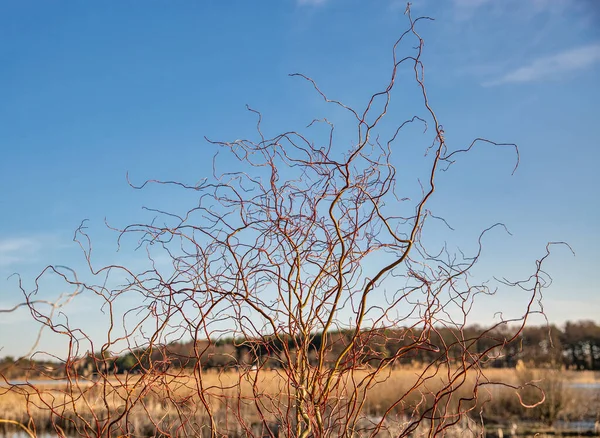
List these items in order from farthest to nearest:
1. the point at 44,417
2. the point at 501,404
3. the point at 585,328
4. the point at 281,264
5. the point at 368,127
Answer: the point at 585,328 → the point at 501,404 → the point at 44,417 → the point at 281,264 → the point at 368,127

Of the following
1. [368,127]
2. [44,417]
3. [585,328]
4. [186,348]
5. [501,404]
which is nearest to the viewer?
[368,127]

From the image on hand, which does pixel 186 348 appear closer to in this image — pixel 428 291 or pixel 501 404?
pixel 428 291

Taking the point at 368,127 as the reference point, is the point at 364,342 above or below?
below

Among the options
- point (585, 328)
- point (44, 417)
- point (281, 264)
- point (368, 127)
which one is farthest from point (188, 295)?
point (585, 328)

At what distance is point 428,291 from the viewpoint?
220 cm

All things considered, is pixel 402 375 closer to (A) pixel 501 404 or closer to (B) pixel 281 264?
(A) pixel 501 404

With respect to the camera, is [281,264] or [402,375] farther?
[402,375]

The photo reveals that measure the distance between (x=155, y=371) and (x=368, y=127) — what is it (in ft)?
3.54

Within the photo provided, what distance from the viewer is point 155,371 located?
221 centimetres

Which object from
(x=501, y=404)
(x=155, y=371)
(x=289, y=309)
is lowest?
(x=501, y=404)

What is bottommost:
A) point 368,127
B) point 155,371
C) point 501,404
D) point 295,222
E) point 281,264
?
point 501,404

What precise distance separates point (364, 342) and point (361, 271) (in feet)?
0.86

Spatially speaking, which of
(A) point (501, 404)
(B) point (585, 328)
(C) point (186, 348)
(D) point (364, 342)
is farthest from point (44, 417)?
(B) point (585, 328)

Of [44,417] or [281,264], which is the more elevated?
[281,264]
